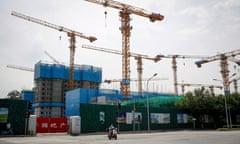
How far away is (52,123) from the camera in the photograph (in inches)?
1865

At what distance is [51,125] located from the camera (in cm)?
4731

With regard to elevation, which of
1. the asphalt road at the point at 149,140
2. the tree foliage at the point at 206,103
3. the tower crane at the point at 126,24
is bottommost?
the asphalt road at the point at 149,140

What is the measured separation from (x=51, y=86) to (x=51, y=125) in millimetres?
67176

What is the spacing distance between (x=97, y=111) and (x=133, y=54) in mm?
61818

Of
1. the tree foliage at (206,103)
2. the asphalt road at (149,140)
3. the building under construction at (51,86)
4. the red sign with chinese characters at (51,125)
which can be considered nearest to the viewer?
the asphalt road at (149,140)

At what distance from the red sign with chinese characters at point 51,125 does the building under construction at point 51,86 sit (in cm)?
5922

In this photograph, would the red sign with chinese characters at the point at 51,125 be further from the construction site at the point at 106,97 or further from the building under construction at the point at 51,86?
the building under construction at the point at 51,86

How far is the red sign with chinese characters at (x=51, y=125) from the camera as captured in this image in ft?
151

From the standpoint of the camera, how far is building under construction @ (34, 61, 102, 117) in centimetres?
10794

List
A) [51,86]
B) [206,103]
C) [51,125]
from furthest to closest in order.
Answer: [51,86] → [206,103] → [51,125]

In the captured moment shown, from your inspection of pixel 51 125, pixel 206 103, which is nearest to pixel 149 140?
pixel 51 125

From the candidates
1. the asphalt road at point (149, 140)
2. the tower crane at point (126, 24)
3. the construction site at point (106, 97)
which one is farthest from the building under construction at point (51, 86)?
the asphalt road at point (149, 140)

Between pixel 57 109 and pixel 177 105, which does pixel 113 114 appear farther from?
pixel 57 109

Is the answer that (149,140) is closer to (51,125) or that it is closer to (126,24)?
(51,125)
